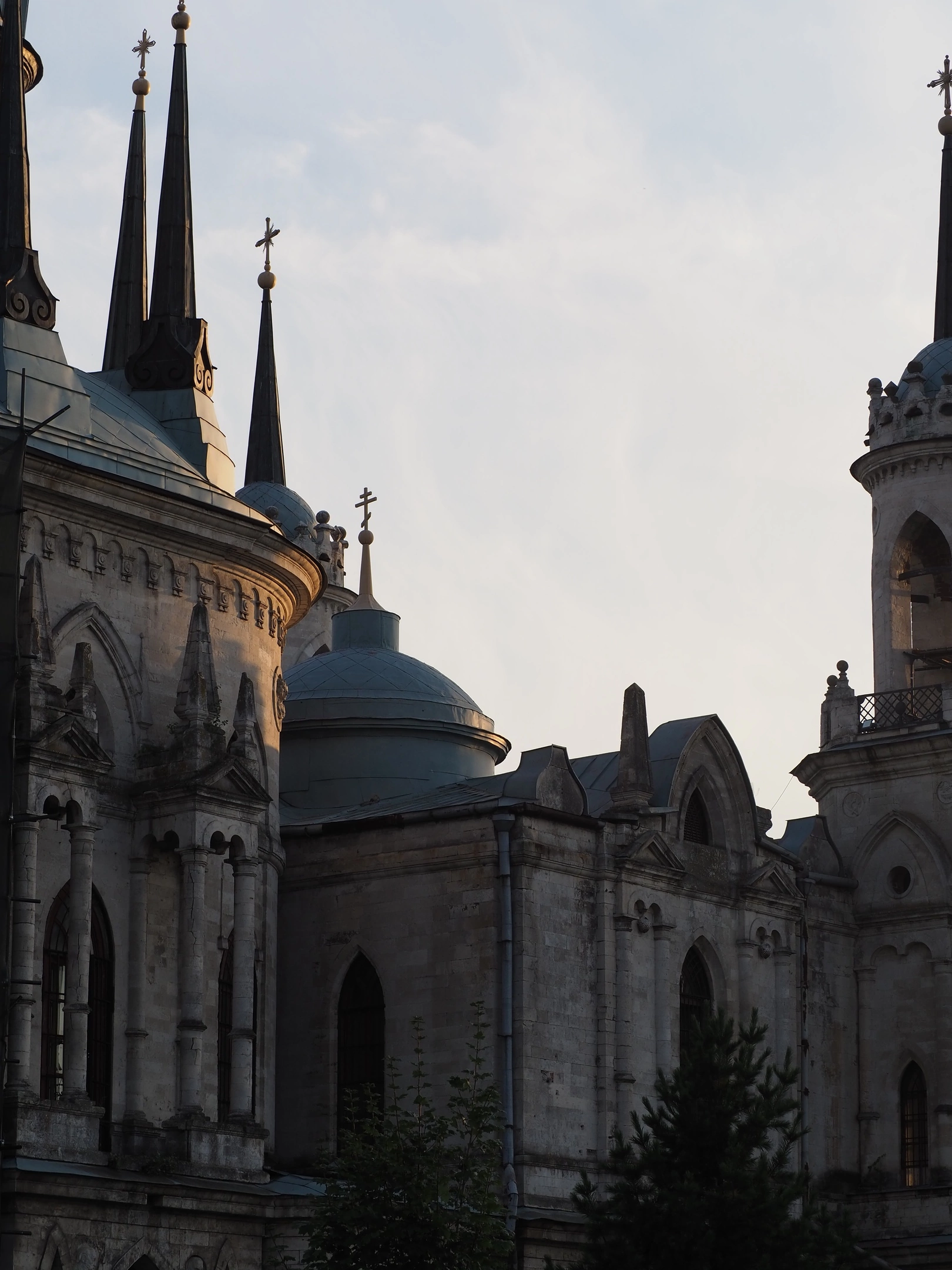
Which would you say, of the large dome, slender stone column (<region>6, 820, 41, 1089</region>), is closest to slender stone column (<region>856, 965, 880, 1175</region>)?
the large dome

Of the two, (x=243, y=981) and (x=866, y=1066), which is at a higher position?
(x=243, y=981)

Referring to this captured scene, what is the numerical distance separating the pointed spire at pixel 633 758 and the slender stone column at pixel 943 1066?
25.7 feet

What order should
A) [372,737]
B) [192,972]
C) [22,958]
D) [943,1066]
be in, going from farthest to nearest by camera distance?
[943,1066] < [372,737] < [192,972] < [22,958]

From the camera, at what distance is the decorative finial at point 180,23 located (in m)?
43.1

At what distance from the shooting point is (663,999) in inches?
1644

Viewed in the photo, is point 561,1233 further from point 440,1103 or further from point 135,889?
point 135,889

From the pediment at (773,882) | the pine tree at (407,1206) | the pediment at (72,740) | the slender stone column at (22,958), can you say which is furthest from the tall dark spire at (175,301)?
the pine tree at (407,1206)

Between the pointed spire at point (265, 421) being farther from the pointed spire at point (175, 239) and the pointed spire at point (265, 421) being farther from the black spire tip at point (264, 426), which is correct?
the pointed spire at point (175, 239)

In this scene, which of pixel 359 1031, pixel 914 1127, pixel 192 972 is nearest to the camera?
pixel 192 972

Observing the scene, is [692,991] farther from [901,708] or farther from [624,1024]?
[901,708]

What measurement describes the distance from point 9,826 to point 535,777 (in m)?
9.85

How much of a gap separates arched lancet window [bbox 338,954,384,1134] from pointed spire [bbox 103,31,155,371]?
35.9 feet

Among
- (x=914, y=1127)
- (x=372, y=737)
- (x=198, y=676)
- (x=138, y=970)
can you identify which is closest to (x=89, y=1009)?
(x=138, y=970)

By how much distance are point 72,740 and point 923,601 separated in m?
21.3
